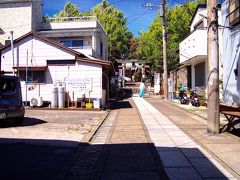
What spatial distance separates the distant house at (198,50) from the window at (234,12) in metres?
5.41

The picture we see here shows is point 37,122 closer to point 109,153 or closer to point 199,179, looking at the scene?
point 109,153

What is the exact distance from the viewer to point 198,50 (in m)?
25.6

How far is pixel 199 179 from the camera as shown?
6.76 meters

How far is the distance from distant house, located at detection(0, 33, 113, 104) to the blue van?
8728 mm

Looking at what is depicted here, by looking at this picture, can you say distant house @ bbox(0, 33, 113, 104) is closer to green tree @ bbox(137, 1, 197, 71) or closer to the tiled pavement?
the tiled pavement

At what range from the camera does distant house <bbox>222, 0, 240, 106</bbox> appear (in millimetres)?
16609

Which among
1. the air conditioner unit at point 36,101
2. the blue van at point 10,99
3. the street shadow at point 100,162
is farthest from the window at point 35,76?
the street shadow at point 100,162

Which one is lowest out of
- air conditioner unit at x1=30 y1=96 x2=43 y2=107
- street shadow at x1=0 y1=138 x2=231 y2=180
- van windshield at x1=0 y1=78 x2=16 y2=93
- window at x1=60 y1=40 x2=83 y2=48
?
street shadow at x1=0 y1=138 x2=231 y2=180

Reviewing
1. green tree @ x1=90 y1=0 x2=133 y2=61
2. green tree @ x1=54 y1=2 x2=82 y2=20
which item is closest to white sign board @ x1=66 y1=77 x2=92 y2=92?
green tree @ x1=90 y1=0 x2=133 y2=61

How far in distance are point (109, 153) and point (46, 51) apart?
1564 centimetres

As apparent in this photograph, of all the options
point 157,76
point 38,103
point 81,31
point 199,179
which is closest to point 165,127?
point 199,179

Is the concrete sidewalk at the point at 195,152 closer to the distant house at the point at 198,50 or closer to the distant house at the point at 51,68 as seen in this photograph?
the distant house at the point at 51,68

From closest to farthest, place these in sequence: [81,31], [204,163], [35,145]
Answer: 1. [204,163]
2. [35,145]
3. [81,31]

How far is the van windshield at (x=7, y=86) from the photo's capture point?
46.6ft
